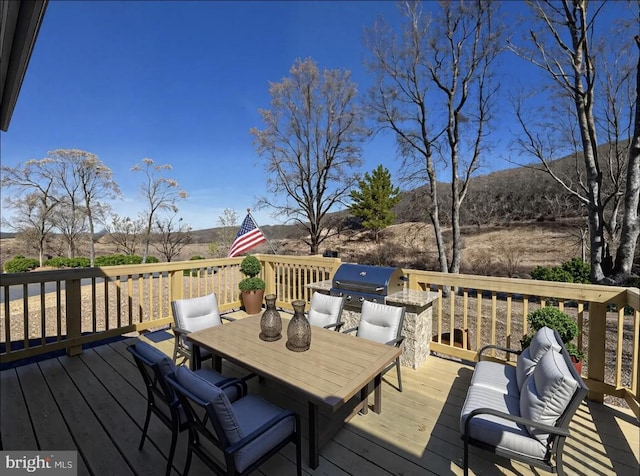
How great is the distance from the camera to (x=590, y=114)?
7.45 meters

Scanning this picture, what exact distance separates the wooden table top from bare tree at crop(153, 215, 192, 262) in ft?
45.8

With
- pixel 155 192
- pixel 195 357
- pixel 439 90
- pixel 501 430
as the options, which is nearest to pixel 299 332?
pixel 195 357

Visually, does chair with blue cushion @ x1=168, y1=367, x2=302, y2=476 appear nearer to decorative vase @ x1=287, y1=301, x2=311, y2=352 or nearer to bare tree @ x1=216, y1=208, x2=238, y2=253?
decorative vase @ x1=287, y1=301, x2=311, y2=352

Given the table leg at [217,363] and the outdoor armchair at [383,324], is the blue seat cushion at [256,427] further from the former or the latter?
the outdoor armchair at [383,324]

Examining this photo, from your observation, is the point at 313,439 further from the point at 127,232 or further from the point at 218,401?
the point at 127,232

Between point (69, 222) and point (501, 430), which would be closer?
point (501, 430)

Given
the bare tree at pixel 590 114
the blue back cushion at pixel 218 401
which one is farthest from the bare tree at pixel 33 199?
A: the bare tree at pixel 590 114

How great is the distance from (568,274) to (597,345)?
6.75 meters

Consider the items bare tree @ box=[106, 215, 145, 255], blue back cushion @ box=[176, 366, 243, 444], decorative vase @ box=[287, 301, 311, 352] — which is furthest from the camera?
bare tree @ box=[106, 215, 145, 255]

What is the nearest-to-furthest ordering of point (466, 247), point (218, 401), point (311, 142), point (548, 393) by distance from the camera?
1. point (218, 401)
2. point (548, 393)
3. point (311, 142)
4. point (466, 247)

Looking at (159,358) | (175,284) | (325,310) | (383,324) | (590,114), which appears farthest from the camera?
(590,114)

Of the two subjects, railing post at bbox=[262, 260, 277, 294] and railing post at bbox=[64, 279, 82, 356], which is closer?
railing post at bbox=[64, 279, 82, 356]

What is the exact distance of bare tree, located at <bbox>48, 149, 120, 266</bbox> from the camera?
15359 millimetres

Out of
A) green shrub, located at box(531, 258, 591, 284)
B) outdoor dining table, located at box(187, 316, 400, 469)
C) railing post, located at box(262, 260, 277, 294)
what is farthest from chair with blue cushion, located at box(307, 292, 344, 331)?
green shrub, located at box(531, 258, 591, 284)
